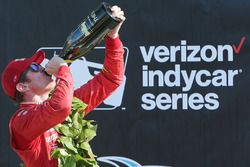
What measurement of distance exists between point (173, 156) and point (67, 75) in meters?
1.86

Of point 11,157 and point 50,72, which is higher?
point 50,72

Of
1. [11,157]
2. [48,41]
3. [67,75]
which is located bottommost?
[11,157]

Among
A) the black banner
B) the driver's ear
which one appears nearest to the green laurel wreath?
the driver's ear

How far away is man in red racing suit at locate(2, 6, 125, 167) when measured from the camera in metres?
2.65

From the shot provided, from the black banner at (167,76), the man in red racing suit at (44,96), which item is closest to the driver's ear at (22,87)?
the man in red racing suit at (44,96)

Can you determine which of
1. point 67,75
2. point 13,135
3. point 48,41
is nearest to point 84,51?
point 67,75

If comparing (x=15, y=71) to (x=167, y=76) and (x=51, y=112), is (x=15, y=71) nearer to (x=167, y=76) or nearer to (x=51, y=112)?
(x=51, y=112)

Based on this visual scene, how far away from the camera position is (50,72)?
277cm

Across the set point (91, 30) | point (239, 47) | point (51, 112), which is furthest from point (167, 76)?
point (51, 112)

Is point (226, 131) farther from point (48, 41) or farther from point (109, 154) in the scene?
point (48, 41)

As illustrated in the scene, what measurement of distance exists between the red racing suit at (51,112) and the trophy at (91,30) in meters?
0.10

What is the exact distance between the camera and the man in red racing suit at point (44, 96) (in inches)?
104

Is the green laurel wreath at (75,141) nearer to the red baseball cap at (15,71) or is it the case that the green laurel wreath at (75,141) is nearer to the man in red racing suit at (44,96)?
the man in red racing suit at (44,96)

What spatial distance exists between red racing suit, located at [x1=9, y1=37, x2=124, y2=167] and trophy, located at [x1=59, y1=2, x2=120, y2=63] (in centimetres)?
10
